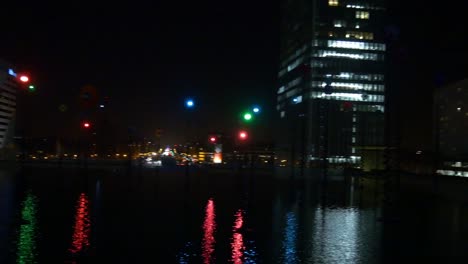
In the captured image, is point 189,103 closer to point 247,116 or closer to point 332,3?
point 247,116

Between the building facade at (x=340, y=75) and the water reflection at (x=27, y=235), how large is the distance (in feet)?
343

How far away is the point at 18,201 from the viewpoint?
27.8 meters

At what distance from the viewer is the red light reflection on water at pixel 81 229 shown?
600 inches

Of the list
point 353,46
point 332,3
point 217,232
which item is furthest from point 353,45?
point 217,232

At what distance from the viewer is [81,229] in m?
18.6

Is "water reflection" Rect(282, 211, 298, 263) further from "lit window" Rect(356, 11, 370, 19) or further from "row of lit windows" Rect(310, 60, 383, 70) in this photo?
"lit window" Rect(356, 11, 370, 19)

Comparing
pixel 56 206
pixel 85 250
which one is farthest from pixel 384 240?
pixel 56 206

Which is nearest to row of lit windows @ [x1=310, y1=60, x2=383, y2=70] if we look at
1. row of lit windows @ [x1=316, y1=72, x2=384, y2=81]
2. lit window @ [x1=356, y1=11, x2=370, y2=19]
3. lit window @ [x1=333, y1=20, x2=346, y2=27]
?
row of lit windows @ [x1=316, y1=72, x2=384, y2=81]

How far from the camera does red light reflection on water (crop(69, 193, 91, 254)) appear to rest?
15231 millimetres

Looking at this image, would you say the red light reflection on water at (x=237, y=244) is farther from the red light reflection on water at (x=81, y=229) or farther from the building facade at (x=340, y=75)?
the building facade at (x=340, y=75)

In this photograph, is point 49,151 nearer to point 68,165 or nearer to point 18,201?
point 68,165

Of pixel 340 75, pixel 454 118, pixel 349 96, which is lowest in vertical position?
pixel 454 118

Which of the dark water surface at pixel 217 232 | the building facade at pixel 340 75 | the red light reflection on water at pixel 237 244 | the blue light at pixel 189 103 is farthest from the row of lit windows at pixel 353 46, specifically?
the red light reflection on water at pixel 237 244

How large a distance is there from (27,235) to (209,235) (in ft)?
18.0
